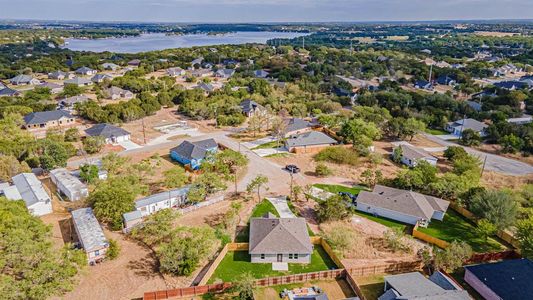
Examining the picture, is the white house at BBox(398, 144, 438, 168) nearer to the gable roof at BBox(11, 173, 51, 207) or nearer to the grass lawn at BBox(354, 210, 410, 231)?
the grass lawn at BBox(354, 210, 410, 231)

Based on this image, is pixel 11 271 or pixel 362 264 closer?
pixel 11 271

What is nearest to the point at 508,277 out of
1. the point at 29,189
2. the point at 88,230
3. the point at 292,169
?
the point at 292,169

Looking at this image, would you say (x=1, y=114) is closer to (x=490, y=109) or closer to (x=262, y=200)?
(x=262, y=200)

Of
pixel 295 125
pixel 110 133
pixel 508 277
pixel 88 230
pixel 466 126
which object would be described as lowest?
pixel 88 230

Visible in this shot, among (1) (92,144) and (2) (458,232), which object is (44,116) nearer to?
(1) (92,144)

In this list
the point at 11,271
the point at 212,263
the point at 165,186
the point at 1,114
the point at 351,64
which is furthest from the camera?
the point at 351,64

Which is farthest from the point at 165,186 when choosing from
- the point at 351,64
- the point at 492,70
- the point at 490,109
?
the point at 492,70

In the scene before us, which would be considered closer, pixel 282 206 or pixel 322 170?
pixel 282 206
